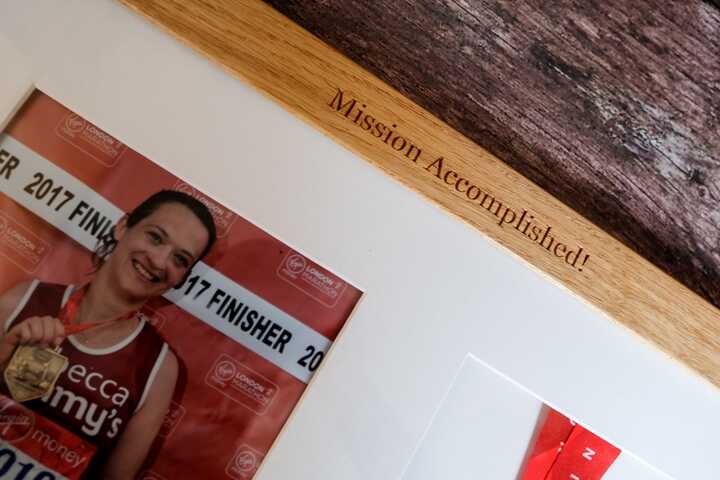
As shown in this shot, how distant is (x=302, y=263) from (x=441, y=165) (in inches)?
6.3

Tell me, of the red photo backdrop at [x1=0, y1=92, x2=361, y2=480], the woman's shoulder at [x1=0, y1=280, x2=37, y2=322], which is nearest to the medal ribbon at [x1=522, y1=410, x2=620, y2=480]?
the red photo backdrop at [x1=0, y1=92, x2=361, y2=480]

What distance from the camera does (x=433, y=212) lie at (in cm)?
65

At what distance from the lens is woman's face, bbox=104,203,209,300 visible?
60 centimetres

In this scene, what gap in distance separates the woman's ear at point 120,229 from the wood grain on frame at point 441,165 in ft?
0.54

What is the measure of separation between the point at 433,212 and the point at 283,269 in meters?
0.15

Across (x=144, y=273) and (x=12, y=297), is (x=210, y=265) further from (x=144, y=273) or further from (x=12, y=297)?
(x=12, y=297)

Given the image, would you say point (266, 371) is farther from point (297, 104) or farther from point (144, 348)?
point (297, 104)

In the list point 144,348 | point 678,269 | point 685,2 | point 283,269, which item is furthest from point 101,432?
point 685,2

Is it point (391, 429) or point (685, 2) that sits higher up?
point (685, 2)

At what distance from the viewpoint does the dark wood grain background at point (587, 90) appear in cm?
68

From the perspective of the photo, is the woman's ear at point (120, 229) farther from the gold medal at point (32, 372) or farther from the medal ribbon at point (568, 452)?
the medal ribbon at point (568, 452)

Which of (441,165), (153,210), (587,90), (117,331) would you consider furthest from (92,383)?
(587,90)

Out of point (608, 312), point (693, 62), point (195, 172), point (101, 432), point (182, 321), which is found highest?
point (693, 62)

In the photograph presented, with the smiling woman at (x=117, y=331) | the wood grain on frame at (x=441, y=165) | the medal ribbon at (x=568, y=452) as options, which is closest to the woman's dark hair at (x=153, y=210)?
the smiling woman at (x=117, y=331)
